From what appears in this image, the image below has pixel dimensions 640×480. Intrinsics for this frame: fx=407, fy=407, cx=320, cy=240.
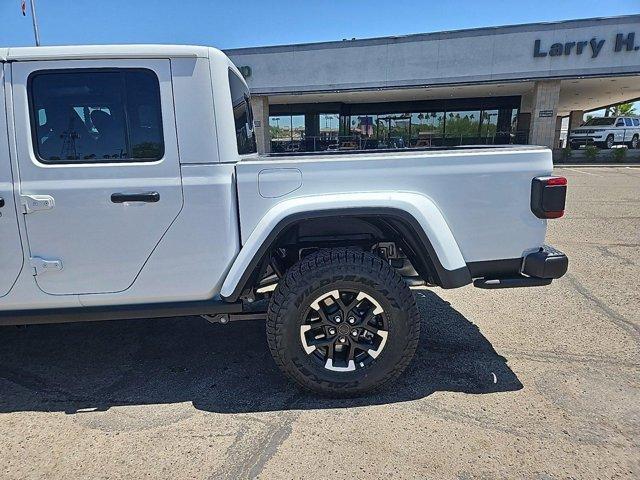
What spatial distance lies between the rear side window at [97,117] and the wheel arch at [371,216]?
0.82 metres

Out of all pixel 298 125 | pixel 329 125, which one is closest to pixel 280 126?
pixel 298 125

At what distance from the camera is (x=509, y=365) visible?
3.13 meters

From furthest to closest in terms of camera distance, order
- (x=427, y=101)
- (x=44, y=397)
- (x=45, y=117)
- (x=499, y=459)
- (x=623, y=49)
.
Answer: (x=427, y=101) < (x=623, y=49) < (x=44, y=397) < (x=45, y=117) < (x=499, y=459)

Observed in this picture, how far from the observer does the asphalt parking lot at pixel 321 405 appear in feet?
7.23

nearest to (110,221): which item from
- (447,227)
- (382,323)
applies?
(382,323)

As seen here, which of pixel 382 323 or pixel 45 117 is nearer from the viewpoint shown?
pixel 45 117

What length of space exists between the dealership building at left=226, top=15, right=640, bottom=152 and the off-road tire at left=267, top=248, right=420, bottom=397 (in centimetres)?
1610

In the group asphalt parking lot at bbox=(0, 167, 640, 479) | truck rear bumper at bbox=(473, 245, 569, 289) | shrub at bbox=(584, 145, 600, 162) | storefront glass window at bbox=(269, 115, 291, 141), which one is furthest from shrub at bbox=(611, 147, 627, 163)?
truck rear bumper at bbox=(473, 245, 569, 289)

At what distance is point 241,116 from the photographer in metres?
3.06

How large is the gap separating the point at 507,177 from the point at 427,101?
991 inches

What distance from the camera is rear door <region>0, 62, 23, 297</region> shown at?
238 cm

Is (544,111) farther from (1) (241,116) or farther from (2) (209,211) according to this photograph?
(2) (209,211)

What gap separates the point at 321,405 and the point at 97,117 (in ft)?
7.51

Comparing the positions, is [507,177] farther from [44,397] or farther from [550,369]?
[44,397]
